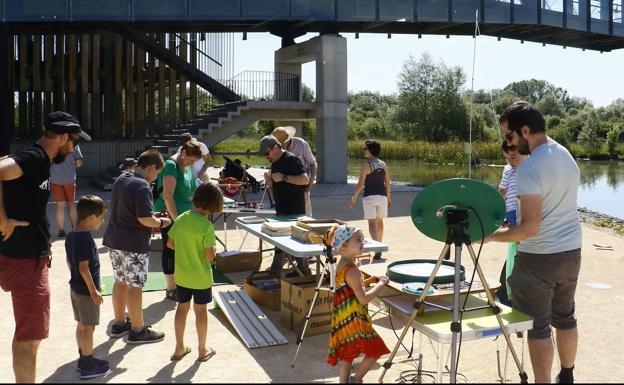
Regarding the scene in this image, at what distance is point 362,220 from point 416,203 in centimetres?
909

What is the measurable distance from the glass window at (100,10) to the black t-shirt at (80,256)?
15474mm

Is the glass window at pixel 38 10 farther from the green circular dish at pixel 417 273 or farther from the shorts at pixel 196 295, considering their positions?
the green circular dish at pixel 417 273

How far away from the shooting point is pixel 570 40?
25922 millimetres

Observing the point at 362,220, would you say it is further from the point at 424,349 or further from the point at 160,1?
the point at 160,1

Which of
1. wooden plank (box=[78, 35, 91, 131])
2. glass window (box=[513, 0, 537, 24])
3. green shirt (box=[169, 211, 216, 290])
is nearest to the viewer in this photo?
green shirt (box=[169, 211, 216, 290])

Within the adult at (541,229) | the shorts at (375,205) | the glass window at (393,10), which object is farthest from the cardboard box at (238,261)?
the glass window at (393,10)

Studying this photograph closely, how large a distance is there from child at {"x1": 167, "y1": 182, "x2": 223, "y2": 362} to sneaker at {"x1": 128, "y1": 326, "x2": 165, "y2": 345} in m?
0.51

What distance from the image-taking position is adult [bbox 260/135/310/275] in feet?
22.2

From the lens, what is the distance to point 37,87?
22562 mm

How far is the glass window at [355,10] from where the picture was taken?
2002cm

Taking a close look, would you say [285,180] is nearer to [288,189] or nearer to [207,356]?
[288,189]

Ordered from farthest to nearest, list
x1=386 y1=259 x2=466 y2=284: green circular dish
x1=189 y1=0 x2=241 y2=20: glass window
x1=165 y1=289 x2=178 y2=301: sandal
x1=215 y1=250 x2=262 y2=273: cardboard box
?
1. x1=189 y1=0 x2=241 y2=20: glass window
2. x1=215 y1=250 x2=262 y2=273: cardboard box
3. x1=165 y1=289 x2=178 y2=301: sandal
4. x1=386 y1=259 x2=466 y2=284: green circular dish

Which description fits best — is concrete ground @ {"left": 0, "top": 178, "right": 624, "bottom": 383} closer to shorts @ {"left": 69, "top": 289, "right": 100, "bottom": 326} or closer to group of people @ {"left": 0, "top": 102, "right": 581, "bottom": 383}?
group of people @ {"left": 0, "top": 102, "right": 581, "bottom": 383}

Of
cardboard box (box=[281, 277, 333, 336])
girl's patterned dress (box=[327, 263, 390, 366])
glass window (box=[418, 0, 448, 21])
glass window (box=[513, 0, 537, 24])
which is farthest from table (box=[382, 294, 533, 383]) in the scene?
glass window (box=[513, 0, 537, 24])
